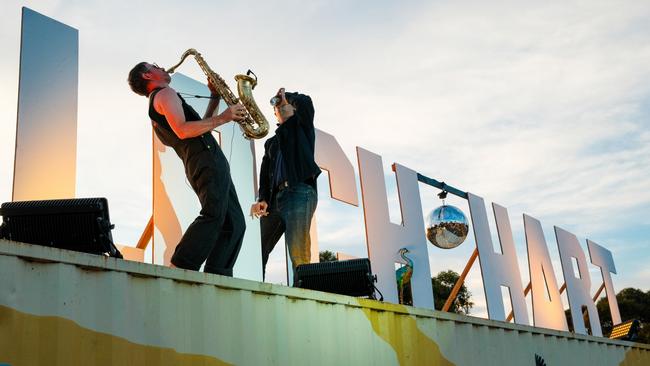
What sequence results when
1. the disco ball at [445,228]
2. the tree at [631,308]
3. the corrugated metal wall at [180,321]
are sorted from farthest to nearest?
the tree at [631,308] < the disco ball at [445,228] < the corrugated metal wall at [180,321]

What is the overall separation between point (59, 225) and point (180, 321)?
763 millimetres

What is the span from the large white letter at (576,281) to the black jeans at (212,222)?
1101cm

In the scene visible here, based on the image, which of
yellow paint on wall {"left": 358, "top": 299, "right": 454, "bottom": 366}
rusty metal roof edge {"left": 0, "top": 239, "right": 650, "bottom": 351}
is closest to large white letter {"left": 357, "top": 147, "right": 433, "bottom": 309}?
rusty metal roof edge {"left": 0, "top": 239, "right": 650, "bottom": 351}

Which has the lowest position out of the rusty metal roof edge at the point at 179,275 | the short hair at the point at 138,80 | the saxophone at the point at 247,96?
the rusty metal roof edge at the point at 179,275

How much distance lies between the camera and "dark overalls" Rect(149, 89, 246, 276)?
4891 mm

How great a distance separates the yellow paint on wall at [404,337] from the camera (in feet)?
17.8

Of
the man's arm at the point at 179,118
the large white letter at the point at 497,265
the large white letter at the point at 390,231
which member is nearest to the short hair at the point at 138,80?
the man's arm at the point at 179,118

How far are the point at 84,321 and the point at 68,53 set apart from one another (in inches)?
165

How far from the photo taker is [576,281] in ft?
52.2

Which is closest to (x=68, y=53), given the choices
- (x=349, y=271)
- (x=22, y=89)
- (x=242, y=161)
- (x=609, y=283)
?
(x=22, y=89)

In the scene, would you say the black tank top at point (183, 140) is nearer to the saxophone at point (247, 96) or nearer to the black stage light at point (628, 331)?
the saxophone at point (247, 96)

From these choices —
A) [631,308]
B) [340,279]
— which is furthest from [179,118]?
[631,308]

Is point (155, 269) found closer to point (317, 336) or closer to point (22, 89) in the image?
point (317, 336)

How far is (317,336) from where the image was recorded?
485 centimetres
